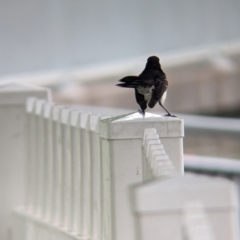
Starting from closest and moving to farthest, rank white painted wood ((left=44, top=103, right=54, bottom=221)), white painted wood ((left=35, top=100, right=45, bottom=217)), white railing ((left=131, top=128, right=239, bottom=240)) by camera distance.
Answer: white railing ((left=131, top=128, right=239, bottom=240)), white painted wood ((left=44, top=103, right=54, bottom=221)), white painted wood ((left=35, top=100, right=45, bottom=217))

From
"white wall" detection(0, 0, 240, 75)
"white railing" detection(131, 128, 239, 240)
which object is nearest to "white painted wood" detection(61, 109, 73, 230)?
"white railing" detection(131, 128, 239, 240)

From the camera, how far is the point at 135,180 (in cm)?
331

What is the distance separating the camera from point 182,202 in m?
2.12

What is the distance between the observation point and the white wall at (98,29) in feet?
27.7

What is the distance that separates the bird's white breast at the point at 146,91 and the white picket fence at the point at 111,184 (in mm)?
147

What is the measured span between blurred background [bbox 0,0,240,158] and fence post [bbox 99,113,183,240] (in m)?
4.44

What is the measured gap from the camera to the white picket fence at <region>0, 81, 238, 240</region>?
2119 mm

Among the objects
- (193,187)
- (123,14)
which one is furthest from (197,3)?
(193,187)

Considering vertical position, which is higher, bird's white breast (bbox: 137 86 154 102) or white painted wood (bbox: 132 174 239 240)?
bird's white breast (bbox: 137 86 154 102)

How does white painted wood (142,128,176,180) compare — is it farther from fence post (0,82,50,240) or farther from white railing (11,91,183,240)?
fence post (0,82,50,240)

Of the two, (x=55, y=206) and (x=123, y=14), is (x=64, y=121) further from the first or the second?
(x=123, y=14)

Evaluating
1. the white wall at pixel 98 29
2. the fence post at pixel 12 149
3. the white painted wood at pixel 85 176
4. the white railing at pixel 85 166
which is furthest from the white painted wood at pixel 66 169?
the white wall at pixel 98 29

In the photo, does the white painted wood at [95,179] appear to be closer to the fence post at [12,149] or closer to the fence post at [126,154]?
the fence post at [126,154]

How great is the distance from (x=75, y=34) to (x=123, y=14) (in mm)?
732
